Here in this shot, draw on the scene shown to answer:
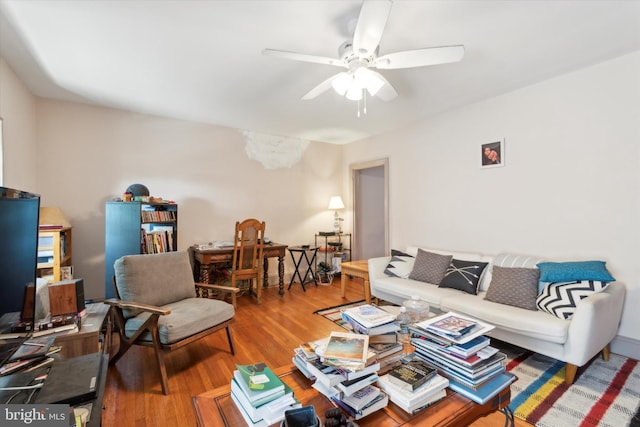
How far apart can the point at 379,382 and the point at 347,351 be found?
0.20m

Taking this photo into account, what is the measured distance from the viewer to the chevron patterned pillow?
2080 millimetres

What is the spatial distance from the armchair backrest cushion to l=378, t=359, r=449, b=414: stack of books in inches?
79.0

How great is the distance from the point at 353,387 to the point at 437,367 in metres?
0.45

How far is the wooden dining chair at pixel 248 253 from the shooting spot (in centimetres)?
360

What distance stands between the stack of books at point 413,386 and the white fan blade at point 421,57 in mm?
1746

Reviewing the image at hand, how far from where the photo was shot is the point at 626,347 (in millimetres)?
2320

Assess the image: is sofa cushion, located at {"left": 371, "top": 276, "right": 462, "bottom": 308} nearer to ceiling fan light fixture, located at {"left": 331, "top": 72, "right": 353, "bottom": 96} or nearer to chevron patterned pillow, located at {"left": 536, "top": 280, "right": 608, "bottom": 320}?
chevron patterned pillow, located at {"left": 536, "top": 280, "right": 608, "bottom": 320}

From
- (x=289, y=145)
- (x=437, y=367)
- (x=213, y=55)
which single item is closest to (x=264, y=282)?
(x=289, y=145)

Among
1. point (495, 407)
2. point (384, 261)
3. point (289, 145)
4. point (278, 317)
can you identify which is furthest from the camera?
point (289, 145)

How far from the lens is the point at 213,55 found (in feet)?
7.47

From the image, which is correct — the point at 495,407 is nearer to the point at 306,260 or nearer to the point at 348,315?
the point at 348,315

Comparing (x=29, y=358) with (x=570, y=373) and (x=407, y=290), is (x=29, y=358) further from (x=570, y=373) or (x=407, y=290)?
(x=570, y=373)

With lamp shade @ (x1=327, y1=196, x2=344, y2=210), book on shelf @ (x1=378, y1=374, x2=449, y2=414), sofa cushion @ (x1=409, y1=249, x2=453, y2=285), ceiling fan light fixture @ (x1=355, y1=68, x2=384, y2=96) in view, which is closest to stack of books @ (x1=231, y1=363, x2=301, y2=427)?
book on shelf @ (x1=378, y1=374, x2=449, y2=414)

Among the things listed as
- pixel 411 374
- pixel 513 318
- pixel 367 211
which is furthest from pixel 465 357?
pixel 367 211
